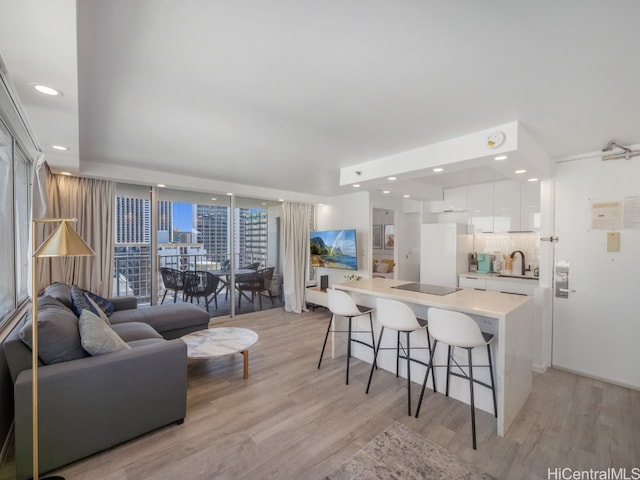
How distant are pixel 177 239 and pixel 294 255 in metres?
2.19

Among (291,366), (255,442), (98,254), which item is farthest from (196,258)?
(255,442)

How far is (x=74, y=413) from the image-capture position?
179 centimetres

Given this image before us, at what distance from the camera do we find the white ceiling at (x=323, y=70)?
1259mm

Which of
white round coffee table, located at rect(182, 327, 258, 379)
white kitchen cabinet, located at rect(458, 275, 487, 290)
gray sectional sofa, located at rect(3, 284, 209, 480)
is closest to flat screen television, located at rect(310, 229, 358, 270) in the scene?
white kitchen cabinet, located at rect(458, 275, 487, 290)

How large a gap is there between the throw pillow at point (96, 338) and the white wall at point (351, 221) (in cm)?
416

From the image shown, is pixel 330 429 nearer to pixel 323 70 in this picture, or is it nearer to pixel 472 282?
pixel 323 70

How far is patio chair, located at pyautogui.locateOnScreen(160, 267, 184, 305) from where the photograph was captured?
457 cm

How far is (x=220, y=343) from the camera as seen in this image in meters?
3.04

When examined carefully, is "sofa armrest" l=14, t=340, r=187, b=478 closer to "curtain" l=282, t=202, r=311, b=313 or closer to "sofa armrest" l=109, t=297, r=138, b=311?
"sofa armrest" l=109, t=297, r=138, b=311

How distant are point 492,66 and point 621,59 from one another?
25.1 inches

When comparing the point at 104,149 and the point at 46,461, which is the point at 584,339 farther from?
the point at 104,149

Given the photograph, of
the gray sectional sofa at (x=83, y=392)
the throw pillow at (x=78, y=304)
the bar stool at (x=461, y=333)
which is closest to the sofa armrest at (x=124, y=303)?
the throw pillow at (x=78, y=304)

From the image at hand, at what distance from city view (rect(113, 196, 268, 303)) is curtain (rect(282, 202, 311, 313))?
51 cm

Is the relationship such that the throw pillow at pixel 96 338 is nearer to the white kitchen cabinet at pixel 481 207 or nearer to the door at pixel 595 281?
the door at pixel 595 281
